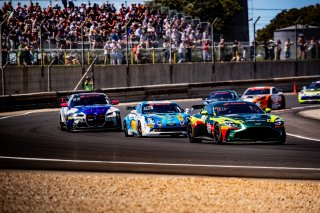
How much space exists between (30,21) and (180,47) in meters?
9.44

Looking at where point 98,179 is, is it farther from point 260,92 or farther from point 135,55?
point 135,55

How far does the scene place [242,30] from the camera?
208ft

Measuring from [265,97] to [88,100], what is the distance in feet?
34.5

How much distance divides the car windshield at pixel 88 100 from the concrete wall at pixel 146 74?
1301cm

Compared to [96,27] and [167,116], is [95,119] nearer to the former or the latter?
[167,116]

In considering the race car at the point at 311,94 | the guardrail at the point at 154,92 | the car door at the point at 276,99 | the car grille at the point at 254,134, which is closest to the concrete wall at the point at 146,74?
the guardrail at the point at 154,92

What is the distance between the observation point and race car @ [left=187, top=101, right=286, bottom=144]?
1691 cm

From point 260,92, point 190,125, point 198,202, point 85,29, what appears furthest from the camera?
point 85,29

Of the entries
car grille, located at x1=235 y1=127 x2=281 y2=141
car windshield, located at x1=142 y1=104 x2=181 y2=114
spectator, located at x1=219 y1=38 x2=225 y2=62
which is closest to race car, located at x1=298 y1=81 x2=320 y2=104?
spectator, located at x1=219 y1=38 x2=225 y2=62

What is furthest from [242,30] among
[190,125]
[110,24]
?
[190,125]

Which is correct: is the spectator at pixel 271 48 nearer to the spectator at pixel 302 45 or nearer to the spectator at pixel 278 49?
the spectator at pixel 278 49

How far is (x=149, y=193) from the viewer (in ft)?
34.3

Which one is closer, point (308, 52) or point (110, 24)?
point (110, 24)

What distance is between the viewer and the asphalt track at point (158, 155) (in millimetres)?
13055
